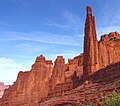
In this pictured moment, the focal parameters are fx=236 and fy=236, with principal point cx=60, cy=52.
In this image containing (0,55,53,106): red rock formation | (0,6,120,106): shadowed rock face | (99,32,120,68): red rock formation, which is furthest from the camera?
(0,55,53,106): red rock formation

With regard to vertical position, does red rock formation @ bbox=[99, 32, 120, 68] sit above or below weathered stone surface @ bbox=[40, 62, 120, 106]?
above

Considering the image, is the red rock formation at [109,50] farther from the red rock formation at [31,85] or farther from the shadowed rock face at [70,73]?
the red rock formation at [31,85]

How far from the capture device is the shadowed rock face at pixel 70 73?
53153mm

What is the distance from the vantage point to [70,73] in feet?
330

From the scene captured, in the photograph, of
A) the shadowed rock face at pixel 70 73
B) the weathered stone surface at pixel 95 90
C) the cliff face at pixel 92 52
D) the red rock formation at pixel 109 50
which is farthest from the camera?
the red rock formation at pixel 109 50

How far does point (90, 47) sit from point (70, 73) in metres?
36.7

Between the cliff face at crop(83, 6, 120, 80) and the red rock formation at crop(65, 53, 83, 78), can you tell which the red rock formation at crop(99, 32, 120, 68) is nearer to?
the cliff face at crop(83, 6, 120, 80)

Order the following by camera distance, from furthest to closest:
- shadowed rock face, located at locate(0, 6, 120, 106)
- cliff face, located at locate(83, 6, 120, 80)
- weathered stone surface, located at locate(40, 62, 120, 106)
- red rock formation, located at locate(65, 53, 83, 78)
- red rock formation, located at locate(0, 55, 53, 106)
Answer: red rock formation, located at locate(0, 55, 53, 106) < red rock formation, located at locate(65, 53, 83, 78) < cliff face, located at locate(83, 6, 120, 80) < shadowed rock face, located at locate(0, 6, 120, 106) < weathered stone surface, located at locate(40, 62, 120, 106)

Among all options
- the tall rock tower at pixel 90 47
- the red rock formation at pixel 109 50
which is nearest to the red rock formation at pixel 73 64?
the red rock formation at pixel 109 50

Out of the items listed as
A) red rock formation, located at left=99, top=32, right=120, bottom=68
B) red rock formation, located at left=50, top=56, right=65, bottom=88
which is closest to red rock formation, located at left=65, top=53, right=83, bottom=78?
red rock formation, located at left=50, top=56, right=65, bottom=88

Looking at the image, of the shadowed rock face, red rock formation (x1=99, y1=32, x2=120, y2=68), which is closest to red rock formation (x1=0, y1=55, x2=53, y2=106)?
the shadowed rock face

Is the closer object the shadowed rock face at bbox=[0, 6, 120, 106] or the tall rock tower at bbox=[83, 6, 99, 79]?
the shadowed rock face at bbox=[0, 6, 120, 106]

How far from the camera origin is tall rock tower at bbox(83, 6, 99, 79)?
6259 centimetres

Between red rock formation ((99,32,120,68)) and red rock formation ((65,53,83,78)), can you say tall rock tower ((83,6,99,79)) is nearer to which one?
red rock formation ((99,32,120,68))
